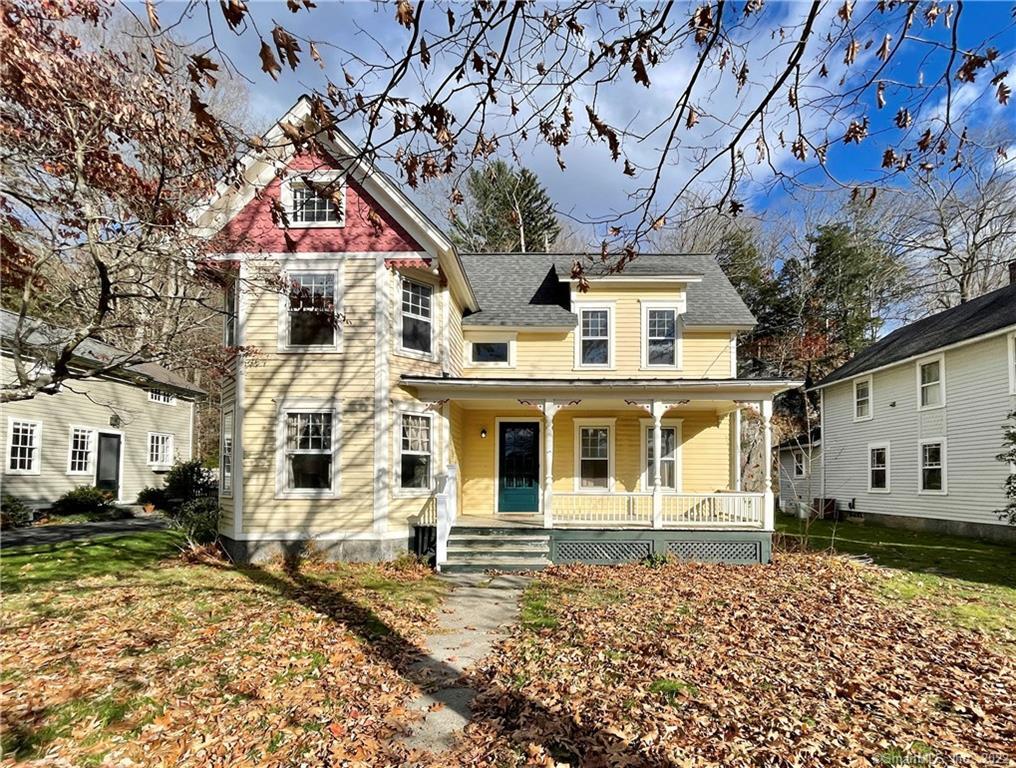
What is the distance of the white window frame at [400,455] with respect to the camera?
10.8 metres

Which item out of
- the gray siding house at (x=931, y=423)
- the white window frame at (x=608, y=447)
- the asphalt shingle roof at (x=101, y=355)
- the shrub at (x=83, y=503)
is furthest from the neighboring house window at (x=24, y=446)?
the gray siding house at (x=931, y=423)

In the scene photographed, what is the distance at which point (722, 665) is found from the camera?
18.1ft

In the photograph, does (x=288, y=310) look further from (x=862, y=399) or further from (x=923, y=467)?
(x=862, y=399)

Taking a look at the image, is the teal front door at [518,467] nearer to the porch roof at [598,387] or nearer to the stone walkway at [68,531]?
the porch roof at [598,387]

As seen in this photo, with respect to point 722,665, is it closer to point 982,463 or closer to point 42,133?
point 42,133

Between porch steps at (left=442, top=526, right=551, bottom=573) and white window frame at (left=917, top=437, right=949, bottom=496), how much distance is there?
12.3 metres

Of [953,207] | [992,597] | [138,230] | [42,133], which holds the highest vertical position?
[953,207]

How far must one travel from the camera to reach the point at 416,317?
1154 cm

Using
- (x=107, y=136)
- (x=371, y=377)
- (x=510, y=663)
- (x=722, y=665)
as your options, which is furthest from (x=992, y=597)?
(x=107, y=136)

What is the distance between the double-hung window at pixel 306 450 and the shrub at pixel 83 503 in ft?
33.2

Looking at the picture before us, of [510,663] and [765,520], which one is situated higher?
[765,520]

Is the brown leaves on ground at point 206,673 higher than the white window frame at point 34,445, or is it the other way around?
the white window frame at point 34,445

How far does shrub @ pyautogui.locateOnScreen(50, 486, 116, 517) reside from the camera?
627 inches

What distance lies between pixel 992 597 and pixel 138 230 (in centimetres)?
1335
